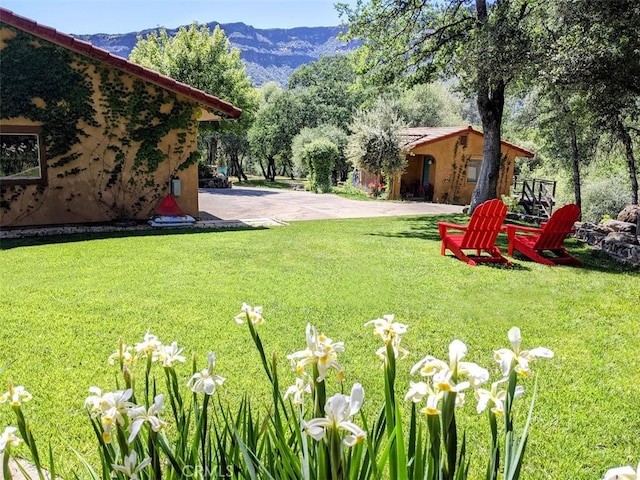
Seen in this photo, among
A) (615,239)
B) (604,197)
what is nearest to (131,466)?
(615,239)

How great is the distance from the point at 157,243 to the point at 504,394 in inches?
340

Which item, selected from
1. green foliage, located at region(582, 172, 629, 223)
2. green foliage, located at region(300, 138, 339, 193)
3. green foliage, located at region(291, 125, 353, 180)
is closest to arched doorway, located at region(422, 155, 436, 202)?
green foliage, located at region(300, 138, 339, 193)

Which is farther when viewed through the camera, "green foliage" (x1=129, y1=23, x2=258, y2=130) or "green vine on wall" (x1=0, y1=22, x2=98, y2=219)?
"green foliage" (x1=129, y1=23, x2=258, y2=130)

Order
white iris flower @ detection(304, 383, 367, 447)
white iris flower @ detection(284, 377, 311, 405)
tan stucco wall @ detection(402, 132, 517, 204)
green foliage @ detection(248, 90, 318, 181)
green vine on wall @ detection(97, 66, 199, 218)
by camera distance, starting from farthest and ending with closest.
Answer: green foliage @ detection(248, 90, 318, 181), tan stucco wall @ detection(402, 132, 517, 204), green vine on wall @ detection(97, 66, 199, 218), white iris flower @ detection(284, 377, 311, 405), white iris flower @ detection(304, 383, 367, 447)

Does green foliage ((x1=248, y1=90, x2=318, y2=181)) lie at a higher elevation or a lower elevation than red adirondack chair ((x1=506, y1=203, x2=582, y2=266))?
higher

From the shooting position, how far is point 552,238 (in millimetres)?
8086

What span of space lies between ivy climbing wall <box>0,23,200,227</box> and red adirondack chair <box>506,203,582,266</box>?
840 centimetres

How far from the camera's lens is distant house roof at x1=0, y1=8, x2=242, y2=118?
10266 millimetres

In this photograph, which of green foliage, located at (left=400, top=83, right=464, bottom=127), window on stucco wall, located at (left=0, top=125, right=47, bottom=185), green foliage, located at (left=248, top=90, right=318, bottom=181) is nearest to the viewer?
window on stucco wall, located at (left=0, top=125, right=47, bottom=185)

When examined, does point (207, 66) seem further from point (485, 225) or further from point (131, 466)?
point (131, 466)

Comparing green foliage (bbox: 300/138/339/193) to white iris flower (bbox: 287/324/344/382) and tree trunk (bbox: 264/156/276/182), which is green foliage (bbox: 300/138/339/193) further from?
white iris flower (bbox: 287/324/344/382)

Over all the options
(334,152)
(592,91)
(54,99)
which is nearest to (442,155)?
(334,152)

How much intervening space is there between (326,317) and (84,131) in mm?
9188

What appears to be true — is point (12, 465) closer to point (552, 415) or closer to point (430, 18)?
point (552, 415)
